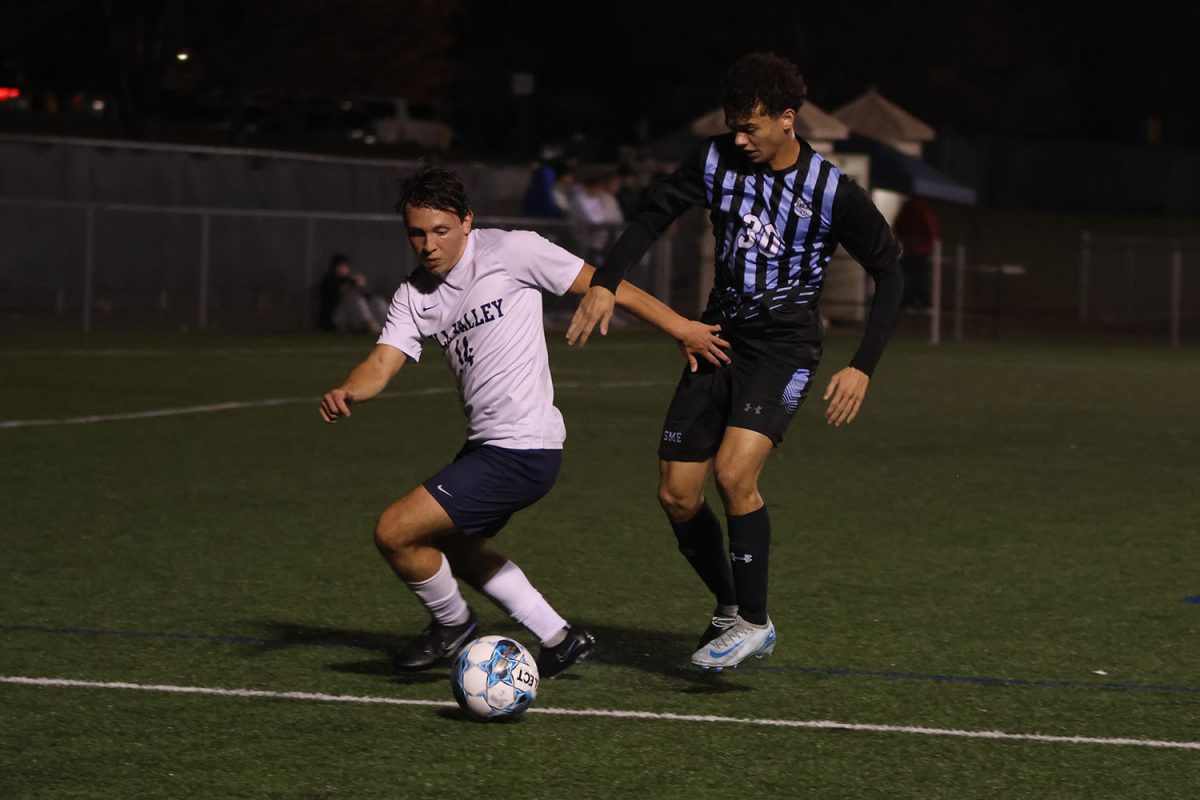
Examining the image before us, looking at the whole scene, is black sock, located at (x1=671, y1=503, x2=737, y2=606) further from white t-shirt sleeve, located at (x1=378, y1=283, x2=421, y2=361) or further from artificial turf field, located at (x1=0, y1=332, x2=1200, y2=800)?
white t-shirt sleeve, located at (x1=378, y1=283, x2=421, y2=361)

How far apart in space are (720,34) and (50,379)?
45245mm

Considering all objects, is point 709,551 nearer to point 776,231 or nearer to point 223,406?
point 776,231

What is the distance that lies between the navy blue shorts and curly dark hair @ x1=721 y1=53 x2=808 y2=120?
1211mm

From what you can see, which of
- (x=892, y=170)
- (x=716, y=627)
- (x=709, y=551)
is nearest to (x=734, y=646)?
(x=716, y=627)

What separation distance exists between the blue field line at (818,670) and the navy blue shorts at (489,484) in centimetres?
94

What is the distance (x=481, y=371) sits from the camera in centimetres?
626

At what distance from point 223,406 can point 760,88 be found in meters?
9.81

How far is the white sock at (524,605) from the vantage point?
253 inches

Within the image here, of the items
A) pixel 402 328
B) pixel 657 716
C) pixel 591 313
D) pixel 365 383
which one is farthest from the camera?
pixel 402 328

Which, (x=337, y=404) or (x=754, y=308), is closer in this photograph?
(x=337, y=404)

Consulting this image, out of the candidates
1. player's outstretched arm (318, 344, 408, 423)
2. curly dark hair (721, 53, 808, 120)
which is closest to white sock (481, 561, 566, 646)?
player's outstretched arm (318, 344, 408, 423)

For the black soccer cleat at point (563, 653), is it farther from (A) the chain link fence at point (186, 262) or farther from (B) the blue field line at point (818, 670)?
(A) the chain link fence at point (186, 262)

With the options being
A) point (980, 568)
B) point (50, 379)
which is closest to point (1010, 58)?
point (50, 379)

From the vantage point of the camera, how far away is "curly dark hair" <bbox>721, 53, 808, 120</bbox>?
6.20 meters
